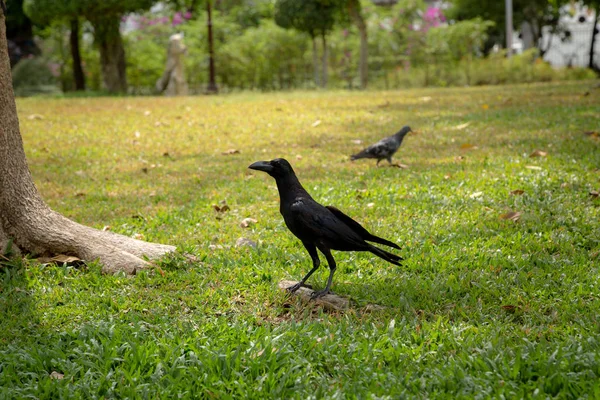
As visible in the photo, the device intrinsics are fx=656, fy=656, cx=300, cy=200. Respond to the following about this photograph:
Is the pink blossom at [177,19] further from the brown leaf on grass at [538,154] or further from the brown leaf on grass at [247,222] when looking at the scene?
the brown leaf on grass at [247,222]

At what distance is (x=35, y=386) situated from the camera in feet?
9.66

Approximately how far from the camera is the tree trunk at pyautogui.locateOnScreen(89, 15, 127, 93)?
18.7m

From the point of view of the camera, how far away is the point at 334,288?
4078mm

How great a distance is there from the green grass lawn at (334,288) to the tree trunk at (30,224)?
16 cm

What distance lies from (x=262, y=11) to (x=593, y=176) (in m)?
28.0

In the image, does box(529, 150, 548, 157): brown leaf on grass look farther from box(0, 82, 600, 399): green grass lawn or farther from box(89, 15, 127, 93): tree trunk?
box(89, 15, 127, 93): tree trunk

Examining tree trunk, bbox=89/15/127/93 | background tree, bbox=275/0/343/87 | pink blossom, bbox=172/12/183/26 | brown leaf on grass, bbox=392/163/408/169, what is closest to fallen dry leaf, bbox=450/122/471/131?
brown leaf on grass, bbox=392/163/408/169

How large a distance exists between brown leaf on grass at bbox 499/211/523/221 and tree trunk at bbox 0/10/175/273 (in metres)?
2.64

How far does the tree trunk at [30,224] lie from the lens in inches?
171

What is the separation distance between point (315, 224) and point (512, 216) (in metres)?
2.27

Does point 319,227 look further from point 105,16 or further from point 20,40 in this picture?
point 20,40

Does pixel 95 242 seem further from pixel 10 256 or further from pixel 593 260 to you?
pixel 593 260

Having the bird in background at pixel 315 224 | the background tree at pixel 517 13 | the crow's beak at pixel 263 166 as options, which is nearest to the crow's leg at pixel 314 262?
the bird in background at pixel 315 224

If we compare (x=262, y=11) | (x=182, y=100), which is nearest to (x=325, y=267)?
(x=182, y=100)
